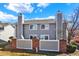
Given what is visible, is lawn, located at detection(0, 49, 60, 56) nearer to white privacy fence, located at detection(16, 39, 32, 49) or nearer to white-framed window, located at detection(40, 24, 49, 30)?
white privacy fence, located at detection(16, 39, 32, 49)

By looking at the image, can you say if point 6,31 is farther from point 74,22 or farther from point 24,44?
point 74,22

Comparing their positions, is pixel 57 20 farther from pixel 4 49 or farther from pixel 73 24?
pixel 4 49

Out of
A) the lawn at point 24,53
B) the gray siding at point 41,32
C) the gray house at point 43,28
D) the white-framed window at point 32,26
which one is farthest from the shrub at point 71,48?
the white-framed window at point 32,26

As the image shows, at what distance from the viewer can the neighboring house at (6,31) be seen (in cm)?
490

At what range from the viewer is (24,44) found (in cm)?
496

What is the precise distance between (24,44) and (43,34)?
0.37m

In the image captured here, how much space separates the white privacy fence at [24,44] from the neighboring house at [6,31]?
0.18 meters

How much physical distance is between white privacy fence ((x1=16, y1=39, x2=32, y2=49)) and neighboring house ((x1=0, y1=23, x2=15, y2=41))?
0.18 meters

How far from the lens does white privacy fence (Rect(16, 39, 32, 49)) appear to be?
16.2 feet

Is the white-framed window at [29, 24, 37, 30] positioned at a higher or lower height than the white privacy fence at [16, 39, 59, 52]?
higher

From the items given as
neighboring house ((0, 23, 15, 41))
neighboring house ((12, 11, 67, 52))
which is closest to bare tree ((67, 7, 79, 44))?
neighboring house ((12, 11, 67, 52))

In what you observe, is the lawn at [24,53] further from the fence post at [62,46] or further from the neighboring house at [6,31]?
the neighboring house at [6,31]

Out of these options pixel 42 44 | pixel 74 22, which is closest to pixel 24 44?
pixel 42 44

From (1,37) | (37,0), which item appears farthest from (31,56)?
(37,0)
